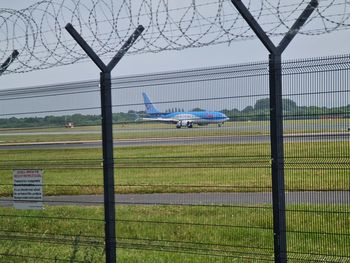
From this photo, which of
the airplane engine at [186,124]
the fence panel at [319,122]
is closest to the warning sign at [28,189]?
the airplane engine at [186,124]

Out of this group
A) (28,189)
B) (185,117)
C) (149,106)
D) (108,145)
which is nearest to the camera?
(185,117)

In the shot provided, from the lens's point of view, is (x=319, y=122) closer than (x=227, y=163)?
Yes

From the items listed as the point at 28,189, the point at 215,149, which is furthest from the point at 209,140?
the point at 28,189

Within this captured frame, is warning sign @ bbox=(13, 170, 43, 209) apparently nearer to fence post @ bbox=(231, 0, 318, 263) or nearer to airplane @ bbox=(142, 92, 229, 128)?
airplane @ bbox=(142, 92, 229, 128)

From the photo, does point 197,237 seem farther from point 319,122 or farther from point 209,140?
point 319,122

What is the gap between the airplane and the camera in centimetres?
654

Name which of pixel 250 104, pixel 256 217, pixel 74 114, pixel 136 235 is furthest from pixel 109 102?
pixel 136 235

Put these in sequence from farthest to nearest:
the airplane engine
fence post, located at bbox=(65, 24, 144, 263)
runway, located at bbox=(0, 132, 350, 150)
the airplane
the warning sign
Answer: the warning sign → fence post, located at bbox=(65, 24, 144, 263) → the airplane engine → the airplane → runway, located at bbox=(0, 132, 350, 150)

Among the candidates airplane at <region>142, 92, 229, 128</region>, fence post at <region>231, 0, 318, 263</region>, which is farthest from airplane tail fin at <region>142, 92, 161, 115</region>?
fence post at <region>231, 0, 318, 263</region>

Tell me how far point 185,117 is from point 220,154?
0.54 metres

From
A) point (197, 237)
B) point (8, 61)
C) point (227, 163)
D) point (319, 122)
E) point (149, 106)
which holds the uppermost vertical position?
point (8, 61)

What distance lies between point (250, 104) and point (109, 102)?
5.61 ft

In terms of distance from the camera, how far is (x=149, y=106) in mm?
7055

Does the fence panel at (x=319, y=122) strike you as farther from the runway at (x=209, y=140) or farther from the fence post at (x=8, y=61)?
the fence post at (x=8, y=61)
